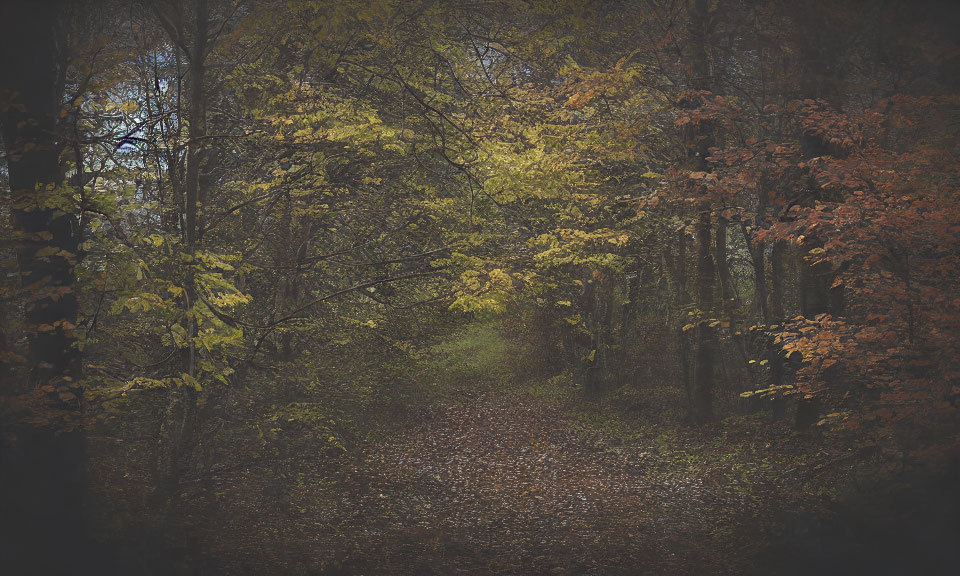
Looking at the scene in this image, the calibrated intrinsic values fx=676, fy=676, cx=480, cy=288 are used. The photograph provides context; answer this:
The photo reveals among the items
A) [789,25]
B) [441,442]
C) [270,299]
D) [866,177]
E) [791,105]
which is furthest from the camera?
[441,442]

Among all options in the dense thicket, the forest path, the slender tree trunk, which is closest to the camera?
the dense thicket

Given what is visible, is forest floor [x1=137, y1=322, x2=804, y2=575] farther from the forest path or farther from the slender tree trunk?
the slender tree trunk

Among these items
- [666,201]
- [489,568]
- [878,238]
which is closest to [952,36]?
[878,238]

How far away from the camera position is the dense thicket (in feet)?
23.2

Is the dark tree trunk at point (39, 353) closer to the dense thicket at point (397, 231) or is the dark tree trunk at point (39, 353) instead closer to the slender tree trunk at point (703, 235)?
the dense thicket at point (397, 231)

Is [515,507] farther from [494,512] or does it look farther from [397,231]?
A: [397,231]

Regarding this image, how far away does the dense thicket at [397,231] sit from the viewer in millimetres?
7062

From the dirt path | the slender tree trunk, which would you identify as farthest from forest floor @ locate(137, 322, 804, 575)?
the slender tree trunk

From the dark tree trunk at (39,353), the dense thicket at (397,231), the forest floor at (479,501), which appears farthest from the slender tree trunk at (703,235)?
the dark tree trunk at (39,353)

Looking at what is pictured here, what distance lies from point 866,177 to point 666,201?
12.5 feet

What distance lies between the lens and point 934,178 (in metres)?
8.10

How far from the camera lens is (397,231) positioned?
36.7 ft

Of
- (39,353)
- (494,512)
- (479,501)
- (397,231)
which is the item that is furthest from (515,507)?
(39,353)

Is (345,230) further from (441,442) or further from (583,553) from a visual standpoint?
(583,553)
